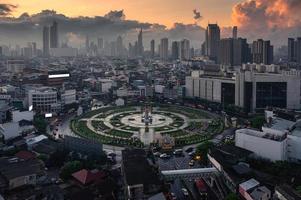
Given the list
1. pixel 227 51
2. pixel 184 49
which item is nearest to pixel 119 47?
pixel 184 49

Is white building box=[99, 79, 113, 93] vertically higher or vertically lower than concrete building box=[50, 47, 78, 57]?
lower

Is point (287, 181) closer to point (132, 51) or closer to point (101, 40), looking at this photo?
point (132, 51)

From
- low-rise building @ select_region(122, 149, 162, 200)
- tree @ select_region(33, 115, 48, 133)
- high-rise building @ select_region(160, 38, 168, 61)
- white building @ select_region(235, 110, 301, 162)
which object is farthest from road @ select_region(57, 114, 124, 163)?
high-rise building @ select_region(160, 38, 168, 61)

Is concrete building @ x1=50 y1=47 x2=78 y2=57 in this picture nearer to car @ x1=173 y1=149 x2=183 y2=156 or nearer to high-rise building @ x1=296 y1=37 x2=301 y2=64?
high-rise building @ x1=296 y1=37 x2=301 y2=64

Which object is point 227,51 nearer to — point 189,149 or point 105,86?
point 105,86

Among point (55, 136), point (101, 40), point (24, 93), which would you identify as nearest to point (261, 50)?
point (24, 93)

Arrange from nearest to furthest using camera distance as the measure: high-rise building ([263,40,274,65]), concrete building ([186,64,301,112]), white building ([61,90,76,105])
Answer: concrete building ([186,64,301,112]), white building ([61,90,76,105]), high-rise building ([263,40,274,65])
